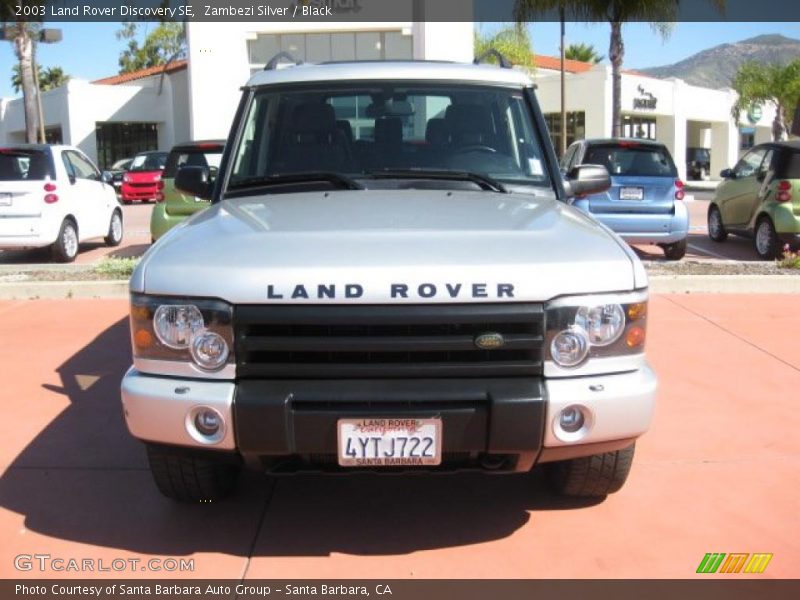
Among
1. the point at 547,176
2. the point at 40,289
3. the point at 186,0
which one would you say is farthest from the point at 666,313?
the point at 186,0

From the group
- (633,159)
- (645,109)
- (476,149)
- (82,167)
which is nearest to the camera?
(476,149)

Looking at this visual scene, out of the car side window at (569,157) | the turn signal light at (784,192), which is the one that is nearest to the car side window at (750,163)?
the turn signal light at (784,192)

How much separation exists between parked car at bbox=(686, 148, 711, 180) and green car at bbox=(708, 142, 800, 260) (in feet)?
105

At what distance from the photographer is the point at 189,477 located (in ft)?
12.4

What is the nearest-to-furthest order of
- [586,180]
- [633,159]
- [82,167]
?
[586,180] → [633,159] → [82,167]

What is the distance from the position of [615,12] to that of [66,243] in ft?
49.2

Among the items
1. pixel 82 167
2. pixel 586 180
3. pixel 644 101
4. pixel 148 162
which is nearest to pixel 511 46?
pixel 644 101

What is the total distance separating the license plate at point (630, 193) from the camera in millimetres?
11148

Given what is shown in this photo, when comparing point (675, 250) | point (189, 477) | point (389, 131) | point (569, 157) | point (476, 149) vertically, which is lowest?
point (675, 250)

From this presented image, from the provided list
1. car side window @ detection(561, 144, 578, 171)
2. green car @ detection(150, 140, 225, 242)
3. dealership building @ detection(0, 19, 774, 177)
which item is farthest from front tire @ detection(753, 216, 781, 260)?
dealership building @ detection(0, 19, 774, 177)

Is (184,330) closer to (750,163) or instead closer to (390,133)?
(390,133)

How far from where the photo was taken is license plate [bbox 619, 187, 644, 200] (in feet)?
36.6

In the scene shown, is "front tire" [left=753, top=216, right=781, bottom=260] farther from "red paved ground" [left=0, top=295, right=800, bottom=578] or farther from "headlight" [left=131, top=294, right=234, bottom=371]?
"headlight" [left=131, top=294, right=234, bottom=371]

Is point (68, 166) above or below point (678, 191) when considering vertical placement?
above
